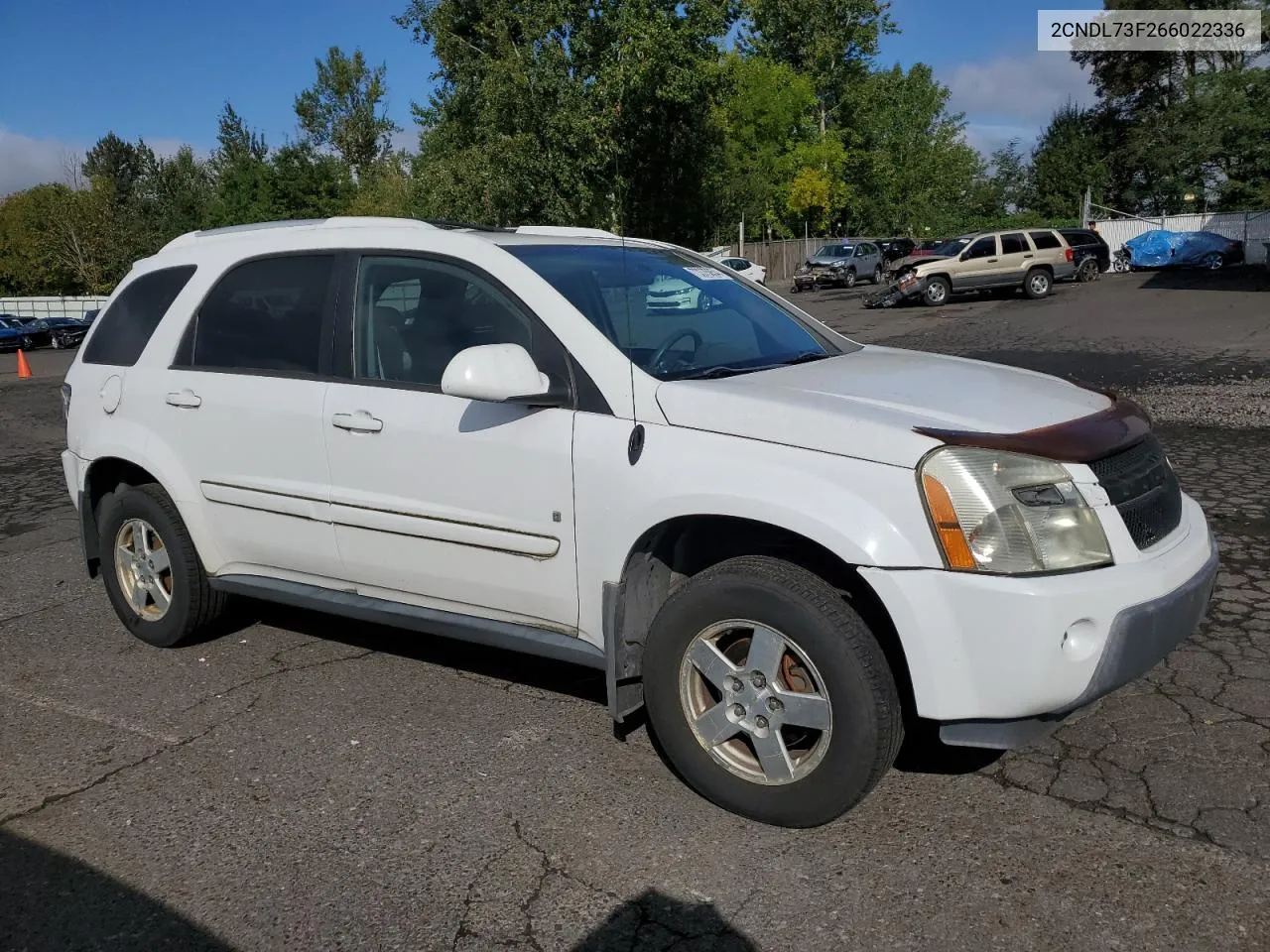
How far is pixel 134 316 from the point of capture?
15.8 ft

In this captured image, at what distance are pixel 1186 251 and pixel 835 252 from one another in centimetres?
1194

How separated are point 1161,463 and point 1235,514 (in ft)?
11.0

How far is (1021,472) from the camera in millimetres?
2850

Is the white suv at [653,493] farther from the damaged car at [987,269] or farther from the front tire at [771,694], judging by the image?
the damaged car at [987,269]

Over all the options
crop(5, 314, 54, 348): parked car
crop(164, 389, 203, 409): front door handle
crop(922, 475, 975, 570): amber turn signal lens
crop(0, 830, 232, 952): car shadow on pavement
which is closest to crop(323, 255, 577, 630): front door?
crop(164, 389, 203, 409): front door handle

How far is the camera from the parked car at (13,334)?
1403 inches

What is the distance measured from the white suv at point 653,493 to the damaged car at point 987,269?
2267cm

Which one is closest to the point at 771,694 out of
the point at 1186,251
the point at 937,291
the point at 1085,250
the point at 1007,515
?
the point at 1007,515

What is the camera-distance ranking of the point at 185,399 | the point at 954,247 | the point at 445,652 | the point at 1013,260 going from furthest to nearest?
the point at 954,247, the point at 1013,260, the point at 445,652, the point at 185,399

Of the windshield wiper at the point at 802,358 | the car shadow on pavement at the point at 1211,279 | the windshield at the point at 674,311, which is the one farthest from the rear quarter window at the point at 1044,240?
the windshield wiper at the point at 802,358

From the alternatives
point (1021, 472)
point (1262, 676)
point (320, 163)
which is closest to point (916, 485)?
point (1021, 472)

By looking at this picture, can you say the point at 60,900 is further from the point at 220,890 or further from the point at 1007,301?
the point at 1007,301

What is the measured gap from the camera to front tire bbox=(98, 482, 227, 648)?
458cm

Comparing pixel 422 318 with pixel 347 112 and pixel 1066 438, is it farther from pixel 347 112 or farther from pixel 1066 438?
pixel 347 112
